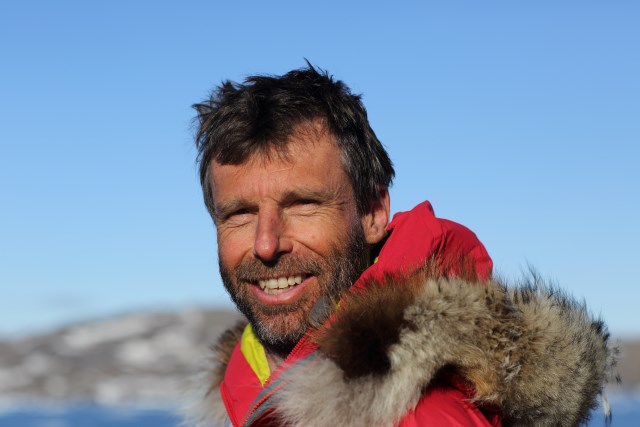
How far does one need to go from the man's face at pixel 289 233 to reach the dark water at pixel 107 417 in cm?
2103

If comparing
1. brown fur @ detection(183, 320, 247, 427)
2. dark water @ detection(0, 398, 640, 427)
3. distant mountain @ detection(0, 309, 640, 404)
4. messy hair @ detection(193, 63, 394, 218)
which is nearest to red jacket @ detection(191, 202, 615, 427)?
messy hair @ detection(193, 63, 394, 218)

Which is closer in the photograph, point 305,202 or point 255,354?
point 305,202

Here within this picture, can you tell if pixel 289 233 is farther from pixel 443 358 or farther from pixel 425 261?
pixel 443 358

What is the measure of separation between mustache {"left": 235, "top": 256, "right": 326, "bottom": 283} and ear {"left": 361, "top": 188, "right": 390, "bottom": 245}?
276 millimetres

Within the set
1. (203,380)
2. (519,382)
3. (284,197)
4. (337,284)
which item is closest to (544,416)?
(519,382)

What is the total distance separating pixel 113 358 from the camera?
2037 inches

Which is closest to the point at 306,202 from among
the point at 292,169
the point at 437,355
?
the point at 292,169

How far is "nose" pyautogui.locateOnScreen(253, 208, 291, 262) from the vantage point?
2.56 meters

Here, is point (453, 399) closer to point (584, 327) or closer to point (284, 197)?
point (584, 327)

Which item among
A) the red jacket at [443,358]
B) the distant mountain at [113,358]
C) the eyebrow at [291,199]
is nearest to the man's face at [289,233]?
the eyebrow at [291,199]

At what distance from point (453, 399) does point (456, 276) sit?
0.29m

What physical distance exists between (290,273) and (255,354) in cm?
53

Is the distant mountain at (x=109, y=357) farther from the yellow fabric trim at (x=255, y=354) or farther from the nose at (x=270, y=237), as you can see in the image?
the nose at (x=270, y=237)

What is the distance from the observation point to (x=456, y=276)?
2.10m
